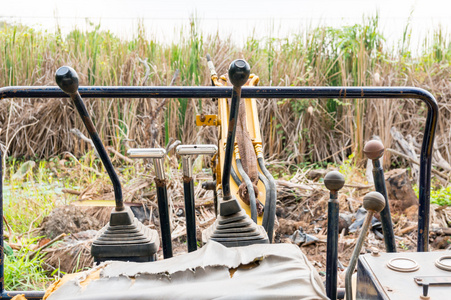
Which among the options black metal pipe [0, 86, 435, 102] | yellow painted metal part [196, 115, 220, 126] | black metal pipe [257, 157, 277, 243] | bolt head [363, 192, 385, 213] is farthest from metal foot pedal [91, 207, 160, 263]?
yellow painted metal part [196, 115, 220, 126]

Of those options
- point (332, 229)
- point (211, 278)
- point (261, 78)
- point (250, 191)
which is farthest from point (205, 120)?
point (261, 78)

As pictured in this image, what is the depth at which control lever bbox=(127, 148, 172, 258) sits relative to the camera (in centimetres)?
110

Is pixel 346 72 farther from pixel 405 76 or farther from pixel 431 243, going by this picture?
pixel 431 243

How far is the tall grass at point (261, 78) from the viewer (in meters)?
5.15

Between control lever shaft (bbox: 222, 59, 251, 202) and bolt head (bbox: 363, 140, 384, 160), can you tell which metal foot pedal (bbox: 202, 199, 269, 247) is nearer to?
control lever shaft (bbox: 222, 59, 251, 202)

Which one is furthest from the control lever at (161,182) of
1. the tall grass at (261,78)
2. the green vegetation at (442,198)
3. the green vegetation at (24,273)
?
the tall grass at (261,78)

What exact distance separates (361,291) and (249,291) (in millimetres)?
296

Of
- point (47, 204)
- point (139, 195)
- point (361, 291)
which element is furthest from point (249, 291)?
point (47, 204)

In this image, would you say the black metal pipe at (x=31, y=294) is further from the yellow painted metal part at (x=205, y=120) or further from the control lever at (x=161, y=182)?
the yellow painted metal part at (x=205, y=120)

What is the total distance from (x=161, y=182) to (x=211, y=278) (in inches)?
15.7

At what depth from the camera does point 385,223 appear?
115 centimetres

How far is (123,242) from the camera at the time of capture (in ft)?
3.58

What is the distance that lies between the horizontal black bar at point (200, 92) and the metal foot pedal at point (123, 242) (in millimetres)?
338

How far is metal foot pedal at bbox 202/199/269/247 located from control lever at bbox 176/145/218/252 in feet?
0.41
